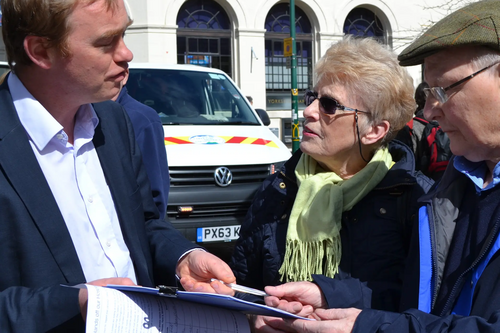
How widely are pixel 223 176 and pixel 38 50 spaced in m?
4.07

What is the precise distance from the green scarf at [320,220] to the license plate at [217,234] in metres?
3.22

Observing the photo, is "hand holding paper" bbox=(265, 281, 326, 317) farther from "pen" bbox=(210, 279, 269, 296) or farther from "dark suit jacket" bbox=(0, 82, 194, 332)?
"dark suit jacket" bbox=(0, 82, 194, 332)

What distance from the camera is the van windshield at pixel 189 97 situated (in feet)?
21.2

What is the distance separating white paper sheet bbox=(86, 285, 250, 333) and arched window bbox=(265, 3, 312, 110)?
20490 mm

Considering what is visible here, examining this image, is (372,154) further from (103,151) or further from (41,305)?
(41,305)

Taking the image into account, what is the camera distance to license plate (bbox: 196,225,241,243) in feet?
18.7

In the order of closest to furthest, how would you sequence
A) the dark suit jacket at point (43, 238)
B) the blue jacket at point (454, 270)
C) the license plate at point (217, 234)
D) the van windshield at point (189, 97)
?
the dark suit jacket at point (43, 238), the blue jacket at point (454, 270), the license plate at point (217, 234), the van windshield at point (189, 97)

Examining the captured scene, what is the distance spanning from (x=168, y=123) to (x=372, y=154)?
3.88m

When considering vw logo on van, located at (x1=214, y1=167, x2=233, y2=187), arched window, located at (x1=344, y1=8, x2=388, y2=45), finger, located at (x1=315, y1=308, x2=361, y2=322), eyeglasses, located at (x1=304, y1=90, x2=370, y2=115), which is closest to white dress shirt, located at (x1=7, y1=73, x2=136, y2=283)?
finger, located at (x1=315, y1=308, x2=361, y2=322)

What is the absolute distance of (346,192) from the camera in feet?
8.09

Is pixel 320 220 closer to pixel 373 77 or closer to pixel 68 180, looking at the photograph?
pixel 373 77

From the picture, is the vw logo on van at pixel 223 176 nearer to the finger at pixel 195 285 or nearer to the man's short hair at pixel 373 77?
the man's short hair at pixel 373 77

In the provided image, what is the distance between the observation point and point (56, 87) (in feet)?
6.28

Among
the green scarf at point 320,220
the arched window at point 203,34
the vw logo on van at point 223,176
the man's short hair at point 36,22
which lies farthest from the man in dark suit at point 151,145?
the arched window at point 203,34
